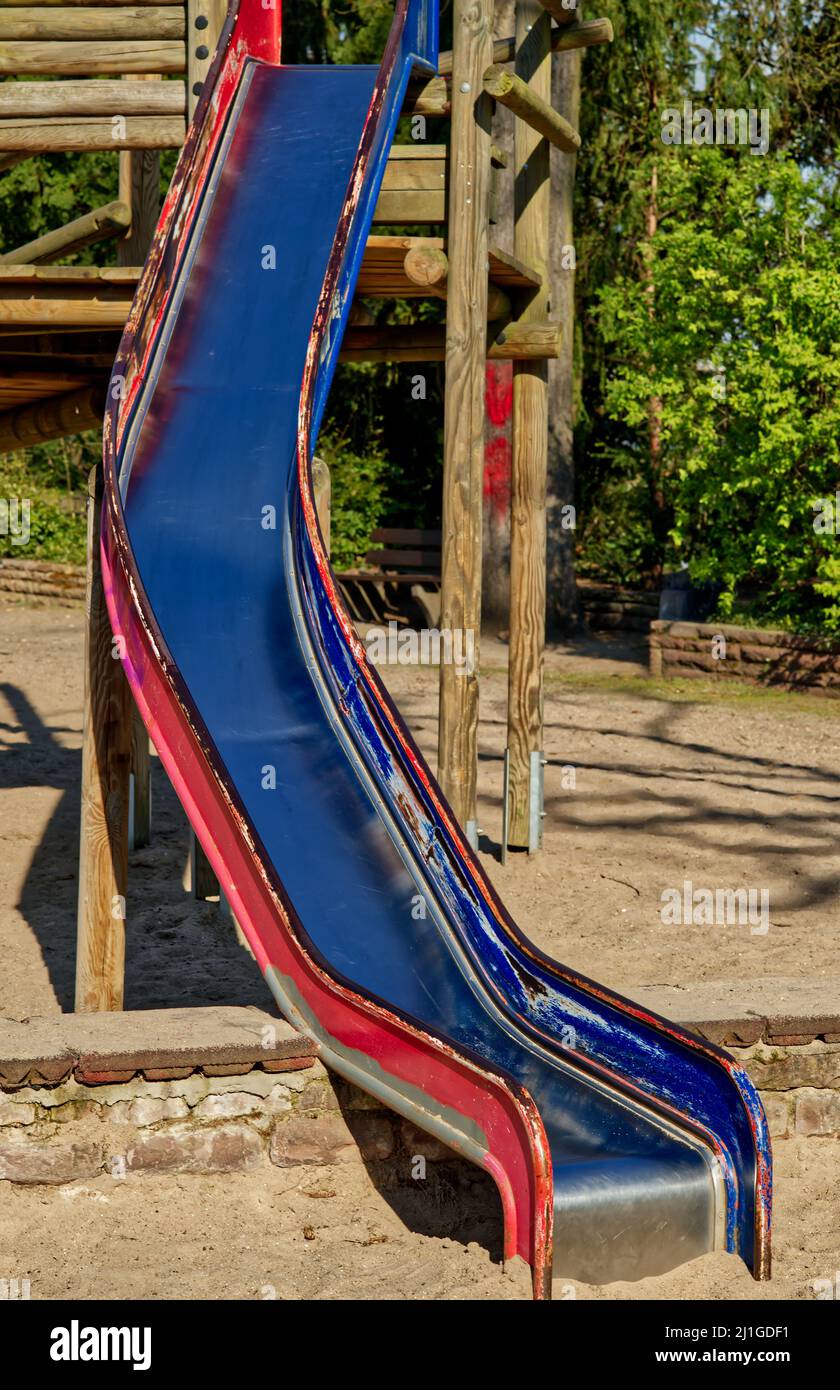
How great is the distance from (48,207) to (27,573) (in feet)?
20.6

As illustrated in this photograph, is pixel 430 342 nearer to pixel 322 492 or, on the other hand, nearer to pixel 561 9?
pixel 561 9

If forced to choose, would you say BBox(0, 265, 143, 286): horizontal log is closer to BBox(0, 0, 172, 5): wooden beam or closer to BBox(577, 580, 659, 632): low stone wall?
BBox(0, 0, 172, 5): wooden beam

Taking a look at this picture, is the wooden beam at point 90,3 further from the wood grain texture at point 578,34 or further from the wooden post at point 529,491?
the wooden post at point 529,491

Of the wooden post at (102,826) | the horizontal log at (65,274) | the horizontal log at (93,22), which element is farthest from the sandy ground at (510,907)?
the horizontal log at (93,22)

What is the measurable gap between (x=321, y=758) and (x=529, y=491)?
316 cm

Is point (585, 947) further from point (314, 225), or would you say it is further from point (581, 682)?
point (581, 682)

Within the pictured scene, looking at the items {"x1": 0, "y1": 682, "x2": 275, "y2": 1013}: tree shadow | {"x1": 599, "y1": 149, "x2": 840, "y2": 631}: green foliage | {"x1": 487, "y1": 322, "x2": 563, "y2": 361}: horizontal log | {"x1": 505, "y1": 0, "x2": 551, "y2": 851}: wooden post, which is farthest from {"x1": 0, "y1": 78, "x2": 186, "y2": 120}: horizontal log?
{"x1": 599, "y1": 149, "x2": 840, "y2": 631}: green foliage

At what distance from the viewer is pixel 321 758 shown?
17.7 ft

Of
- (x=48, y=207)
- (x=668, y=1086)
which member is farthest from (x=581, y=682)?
(x=48, y=207)

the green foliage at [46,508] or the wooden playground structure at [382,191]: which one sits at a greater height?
the wooden playground structure at [382,191]

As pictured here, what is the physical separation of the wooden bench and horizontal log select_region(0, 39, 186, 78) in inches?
411

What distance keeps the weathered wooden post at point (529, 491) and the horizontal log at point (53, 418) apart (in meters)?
2.23

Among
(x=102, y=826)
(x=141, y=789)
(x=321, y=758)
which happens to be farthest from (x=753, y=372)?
(x=102, y=826)

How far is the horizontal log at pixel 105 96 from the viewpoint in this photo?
21.5 ft
